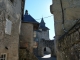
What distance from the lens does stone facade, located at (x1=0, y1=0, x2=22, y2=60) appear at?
9.75 m

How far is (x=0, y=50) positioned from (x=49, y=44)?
909 inches

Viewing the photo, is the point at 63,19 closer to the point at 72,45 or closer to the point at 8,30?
the point at 72,45

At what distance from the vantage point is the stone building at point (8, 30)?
973 cm

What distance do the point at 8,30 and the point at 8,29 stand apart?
9cm

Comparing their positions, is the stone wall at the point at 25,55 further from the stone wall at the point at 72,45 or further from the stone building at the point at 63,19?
the stone wall at the point at 72,45

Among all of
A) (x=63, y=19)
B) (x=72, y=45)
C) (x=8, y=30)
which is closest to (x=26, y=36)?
(x=8, y=30)

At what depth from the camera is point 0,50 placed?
9406 millimetres

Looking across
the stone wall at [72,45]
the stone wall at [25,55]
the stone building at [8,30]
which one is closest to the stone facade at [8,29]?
the stone building at [8,30]

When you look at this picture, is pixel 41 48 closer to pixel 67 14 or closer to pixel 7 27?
pixel 7 27

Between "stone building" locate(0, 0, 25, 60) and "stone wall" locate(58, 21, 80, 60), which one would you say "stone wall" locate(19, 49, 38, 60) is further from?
"stone wall" locate(58, 21, 80, 60)

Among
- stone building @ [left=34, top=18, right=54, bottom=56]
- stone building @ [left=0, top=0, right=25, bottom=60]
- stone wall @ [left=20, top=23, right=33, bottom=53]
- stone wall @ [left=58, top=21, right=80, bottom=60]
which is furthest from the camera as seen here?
stone building @ [left=34, top=18, right=54, bottom=56]

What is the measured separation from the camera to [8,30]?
33.7ft

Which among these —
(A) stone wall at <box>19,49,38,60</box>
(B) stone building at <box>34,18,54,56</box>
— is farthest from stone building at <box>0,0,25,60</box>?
(B) stone building at <box>34,18,54,56</box>

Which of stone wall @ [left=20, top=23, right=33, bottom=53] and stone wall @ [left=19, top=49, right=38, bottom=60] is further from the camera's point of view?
stone wall @ [left=20, top=23, right=33, bottom=53]
